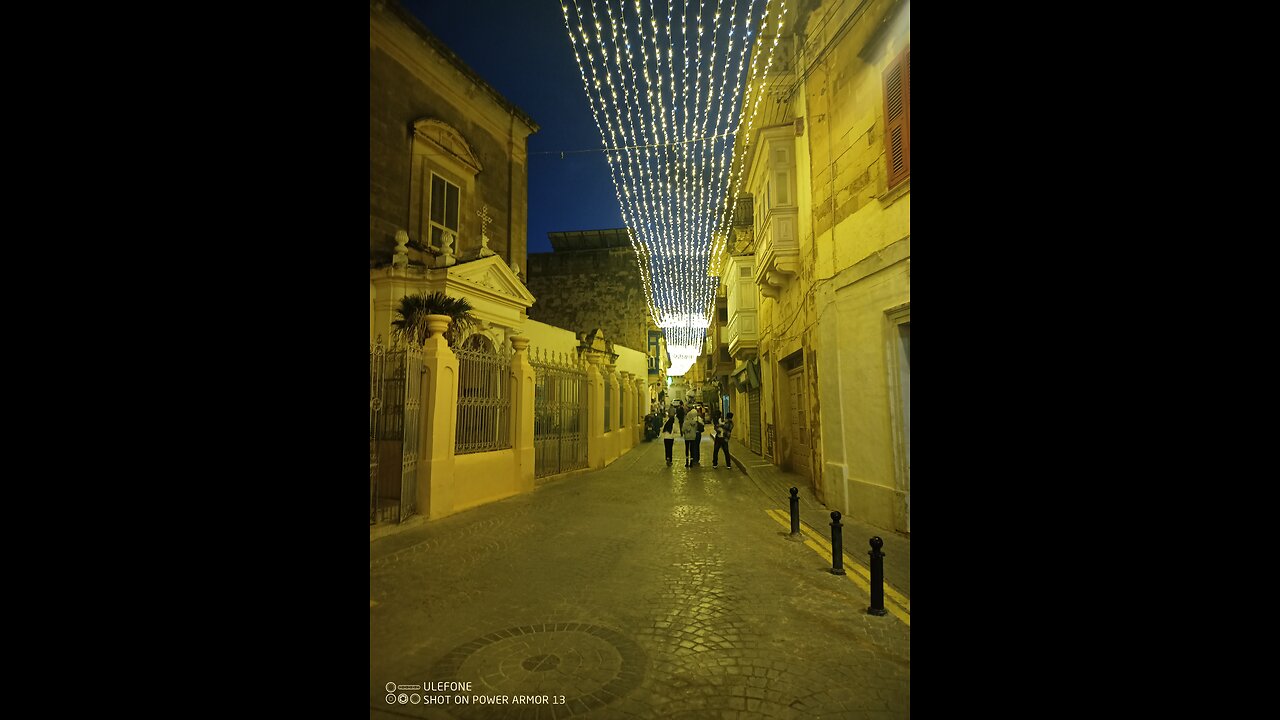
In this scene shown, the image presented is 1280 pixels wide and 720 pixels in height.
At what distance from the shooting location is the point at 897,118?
6.28 metres

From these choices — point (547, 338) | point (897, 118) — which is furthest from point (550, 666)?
point (547, 338)

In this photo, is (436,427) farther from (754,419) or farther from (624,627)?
(754,419)

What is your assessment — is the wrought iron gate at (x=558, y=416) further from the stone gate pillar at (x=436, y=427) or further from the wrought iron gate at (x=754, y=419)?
the wrought iron gate at (x=754, y=419)

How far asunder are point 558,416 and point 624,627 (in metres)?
9.06

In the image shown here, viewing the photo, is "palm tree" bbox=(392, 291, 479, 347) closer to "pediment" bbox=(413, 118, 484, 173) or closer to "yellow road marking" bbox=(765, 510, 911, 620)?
"pediment" bbox=(413, 118, 484, 173)

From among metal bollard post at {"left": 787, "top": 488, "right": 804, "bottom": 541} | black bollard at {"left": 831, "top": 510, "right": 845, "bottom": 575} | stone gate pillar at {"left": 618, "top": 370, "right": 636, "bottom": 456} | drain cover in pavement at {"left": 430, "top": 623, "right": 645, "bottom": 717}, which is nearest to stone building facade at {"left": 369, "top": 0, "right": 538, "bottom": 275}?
stone gate pillar at {"left": 618, "top": 370, "right": 636, "bottom": 456}

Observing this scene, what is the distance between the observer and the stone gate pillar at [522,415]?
10.3 m

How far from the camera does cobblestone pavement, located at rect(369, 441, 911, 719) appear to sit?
3.06 m

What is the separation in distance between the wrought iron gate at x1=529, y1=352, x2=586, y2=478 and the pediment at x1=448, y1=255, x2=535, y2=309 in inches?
70.8

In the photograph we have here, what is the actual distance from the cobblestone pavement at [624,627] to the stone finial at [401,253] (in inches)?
231

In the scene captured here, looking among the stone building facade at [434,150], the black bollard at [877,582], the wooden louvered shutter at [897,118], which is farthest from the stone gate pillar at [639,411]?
the black bollard at [877,582]
